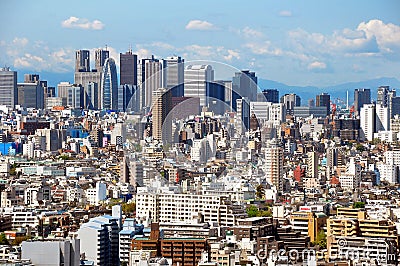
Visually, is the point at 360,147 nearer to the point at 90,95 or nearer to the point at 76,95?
the point at 90,95

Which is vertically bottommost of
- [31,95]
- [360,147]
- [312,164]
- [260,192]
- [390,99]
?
[260,192]

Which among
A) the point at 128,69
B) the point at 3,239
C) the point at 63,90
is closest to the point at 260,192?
the point at 3,239

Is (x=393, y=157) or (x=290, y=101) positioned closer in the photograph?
(x=393, y=157)

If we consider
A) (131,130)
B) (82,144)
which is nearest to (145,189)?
(131,130)

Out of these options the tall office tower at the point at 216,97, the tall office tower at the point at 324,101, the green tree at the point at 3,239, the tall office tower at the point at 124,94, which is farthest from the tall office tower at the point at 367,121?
the green tree at the point at 3,239

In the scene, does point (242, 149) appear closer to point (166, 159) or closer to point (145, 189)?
point (166, 159)

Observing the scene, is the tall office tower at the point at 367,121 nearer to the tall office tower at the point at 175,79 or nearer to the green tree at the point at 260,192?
the tall office tower at the point at 175,79

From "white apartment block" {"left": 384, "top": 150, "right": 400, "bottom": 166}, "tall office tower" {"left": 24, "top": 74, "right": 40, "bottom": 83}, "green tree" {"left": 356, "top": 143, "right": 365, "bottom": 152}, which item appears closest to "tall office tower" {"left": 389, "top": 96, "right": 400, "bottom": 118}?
"green tree" {"left": 356, "top": 143, "right": 365, "bottom": 152}
